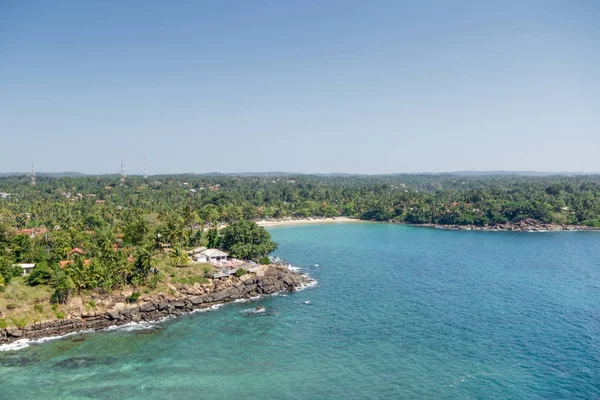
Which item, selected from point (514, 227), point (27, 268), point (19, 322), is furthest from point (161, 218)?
point (514, 227)

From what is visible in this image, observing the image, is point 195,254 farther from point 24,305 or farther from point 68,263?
point 24,305

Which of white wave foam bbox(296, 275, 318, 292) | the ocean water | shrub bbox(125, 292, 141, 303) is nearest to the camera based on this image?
the ocean water

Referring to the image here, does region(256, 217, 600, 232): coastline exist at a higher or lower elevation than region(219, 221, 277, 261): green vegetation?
lower

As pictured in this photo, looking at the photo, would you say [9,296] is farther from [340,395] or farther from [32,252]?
[340,395]

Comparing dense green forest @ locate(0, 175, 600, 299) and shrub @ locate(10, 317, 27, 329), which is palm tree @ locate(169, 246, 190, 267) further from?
shrub @ locate(10, 317, 27, 329)

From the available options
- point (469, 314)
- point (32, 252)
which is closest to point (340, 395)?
point (469, 314)

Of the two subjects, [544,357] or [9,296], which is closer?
[544,357]

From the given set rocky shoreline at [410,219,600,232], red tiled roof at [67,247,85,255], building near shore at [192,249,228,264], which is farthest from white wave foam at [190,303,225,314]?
rocky shoreline at [410,219,600,232]
